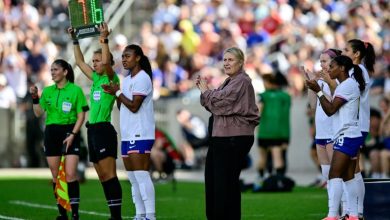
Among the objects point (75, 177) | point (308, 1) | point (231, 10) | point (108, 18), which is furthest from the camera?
point (231, 10)

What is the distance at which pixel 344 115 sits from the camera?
11602 millimetres

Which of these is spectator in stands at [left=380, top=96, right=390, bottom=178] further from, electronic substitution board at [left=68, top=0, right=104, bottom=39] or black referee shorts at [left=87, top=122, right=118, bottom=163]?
electronic substitution board at [left=68, top=0, right=104, bottom=39]

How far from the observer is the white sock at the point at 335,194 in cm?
1190

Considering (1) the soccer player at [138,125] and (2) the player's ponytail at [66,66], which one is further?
A: (2) the player's ponytail at [66,66]

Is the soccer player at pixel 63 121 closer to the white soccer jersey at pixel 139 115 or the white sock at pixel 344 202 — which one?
the white soccer jersey at pixel 139 115

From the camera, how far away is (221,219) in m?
10.7

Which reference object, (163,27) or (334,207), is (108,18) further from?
(163,27)

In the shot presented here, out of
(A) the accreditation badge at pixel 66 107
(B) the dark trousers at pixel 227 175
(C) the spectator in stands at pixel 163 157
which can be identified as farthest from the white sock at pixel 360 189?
(C) the spectator in stands at pixel 163 157

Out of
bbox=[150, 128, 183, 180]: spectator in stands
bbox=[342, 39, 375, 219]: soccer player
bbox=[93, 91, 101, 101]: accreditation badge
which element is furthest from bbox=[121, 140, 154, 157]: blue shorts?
bbox=[150, 128, 183, 180]: spectator in stands

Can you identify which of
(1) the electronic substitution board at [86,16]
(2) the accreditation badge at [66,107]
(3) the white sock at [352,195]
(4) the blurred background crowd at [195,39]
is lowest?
(3) the white sock at [352,195]

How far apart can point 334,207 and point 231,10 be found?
19854 millimetres

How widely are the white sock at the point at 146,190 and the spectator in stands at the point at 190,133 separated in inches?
603

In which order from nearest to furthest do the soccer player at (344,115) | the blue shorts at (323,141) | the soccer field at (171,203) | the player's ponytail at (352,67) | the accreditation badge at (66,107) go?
the soccer player at (344,115) → the player's ponytail at (352,67) → the blue shorts at (323,141) → the accreditation badge at (66,107) → the soccer field at (171,203)

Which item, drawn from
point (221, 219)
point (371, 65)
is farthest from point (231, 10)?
point (221, 219)
